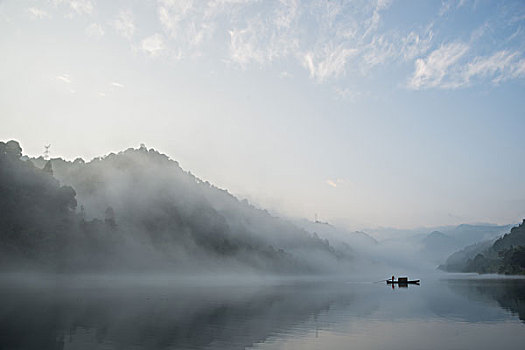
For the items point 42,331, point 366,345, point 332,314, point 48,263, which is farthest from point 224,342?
point 48,263

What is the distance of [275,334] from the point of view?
38438mm

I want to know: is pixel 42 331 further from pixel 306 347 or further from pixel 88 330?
pixel 306 347

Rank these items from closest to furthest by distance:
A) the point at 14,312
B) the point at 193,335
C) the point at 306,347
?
the point at 306,347 → the point at 193,335 → the point at 14,312

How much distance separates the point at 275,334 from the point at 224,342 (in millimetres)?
6259

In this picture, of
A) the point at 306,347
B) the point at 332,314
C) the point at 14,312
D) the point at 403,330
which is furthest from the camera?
the point at 332,314

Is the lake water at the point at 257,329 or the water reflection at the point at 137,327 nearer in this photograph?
the water reflection at the point at 137,327

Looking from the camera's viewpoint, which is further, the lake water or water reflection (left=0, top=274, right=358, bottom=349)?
the lake water

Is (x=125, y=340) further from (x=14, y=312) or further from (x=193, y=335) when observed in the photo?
(x=14, y=312)

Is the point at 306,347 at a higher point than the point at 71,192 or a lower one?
lower

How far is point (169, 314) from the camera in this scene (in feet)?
173

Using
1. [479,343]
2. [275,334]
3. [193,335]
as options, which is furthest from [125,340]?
[479,343]

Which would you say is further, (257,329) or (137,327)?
(257,329)

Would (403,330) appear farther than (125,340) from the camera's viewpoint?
Yes

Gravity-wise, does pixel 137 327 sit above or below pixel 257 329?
below
